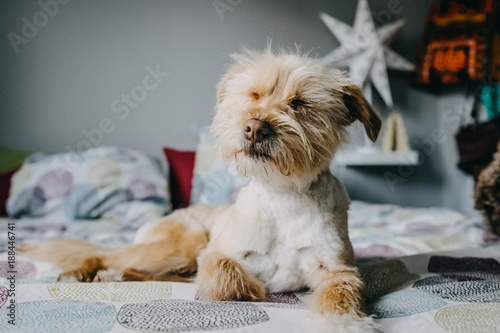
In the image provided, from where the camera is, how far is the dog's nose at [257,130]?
1053 millimetres

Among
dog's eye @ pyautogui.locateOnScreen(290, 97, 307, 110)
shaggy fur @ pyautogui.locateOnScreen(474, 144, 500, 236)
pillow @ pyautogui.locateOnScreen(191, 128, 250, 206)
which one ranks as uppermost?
dog's eye @ pyautogui.locateOnScreen(290, 97, 307, 110)

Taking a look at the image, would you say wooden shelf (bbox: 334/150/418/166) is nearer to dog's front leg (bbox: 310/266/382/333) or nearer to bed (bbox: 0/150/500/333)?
bed (bbox: 0/150/500/333)

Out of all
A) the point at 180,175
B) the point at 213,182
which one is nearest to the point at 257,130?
the point at 213,182

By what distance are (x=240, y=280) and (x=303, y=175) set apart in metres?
0.35

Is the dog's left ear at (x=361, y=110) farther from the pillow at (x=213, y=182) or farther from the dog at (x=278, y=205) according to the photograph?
the pillow at (x=213, y=182)

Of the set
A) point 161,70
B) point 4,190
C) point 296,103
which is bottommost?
point 4,190

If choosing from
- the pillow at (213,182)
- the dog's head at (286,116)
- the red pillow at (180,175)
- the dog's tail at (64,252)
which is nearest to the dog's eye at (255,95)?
the dog's head at (286,116)

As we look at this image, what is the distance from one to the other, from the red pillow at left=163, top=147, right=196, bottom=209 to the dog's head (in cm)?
151

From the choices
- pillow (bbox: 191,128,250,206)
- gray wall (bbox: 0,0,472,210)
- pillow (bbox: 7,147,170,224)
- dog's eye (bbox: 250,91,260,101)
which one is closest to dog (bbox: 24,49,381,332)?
dog's eye (bbox: 250,91,260,101)

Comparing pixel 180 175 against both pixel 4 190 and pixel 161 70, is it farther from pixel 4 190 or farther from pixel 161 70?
pixel 4 190

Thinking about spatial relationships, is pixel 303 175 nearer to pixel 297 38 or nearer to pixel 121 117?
pixel 121 117

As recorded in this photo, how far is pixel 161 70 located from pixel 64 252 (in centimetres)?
211

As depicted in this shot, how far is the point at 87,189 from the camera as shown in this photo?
2.27m

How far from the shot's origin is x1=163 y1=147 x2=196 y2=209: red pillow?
271cm
